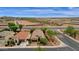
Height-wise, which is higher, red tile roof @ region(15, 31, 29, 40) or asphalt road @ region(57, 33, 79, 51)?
red tile roof @ region(15, 31, 29, 40)

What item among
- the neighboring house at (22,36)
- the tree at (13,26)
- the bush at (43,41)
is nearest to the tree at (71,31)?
the bush at (43,41)

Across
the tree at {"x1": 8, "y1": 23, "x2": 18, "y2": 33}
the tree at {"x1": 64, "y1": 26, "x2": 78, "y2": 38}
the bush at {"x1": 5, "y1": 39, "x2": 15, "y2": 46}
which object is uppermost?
the tree at {"x1": 8, "y1": 23, "x2": 18, "y2": 33}

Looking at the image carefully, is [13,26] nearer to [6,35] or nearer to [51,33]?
[6,35]

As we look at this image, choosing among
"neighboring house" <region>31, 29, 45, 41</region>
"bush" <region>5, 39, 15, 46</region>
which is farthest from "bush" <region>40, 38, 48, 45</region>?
"bush" <region>5, 39, 15, 46</region>

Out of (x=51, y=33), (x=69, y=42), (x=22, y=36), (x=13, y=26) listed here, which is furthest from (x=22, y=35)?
(x=69, y=42)

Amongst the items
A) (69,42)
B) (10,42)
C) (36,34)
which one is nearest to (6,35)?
(10,42)

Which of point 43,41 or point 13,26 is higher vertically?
point 13,26

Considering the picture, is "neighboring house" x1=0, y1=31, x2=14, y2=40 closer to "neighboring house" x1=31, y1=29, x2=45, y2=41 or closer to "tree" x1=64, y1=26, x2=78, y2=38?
"neighboring house" x1=31, y1=29, x2=45, y2=41
